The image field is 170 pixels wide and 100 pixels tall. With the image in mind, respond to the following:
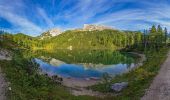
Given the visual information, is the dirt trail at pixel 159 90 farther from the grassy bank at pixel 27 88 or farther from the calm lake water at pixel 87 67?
the calm lake water at pixel 87 67

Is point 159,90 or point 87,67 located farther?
point 87,67

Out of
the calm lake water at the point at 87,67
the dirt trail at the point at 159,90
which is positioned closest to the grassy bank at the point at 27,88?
the dirt trail at the point at 159,90

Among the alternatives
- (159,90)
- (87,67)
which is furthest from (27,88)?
(87,67)

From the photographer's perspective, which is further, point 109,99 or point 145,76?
point 145,76

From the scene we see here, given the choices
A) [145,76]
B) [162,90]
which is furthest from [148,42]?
[162,90]

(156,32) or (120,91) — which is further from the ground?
(156,32)

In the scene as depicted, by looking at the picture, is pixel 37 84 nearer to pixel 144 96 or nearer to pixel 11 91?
pixel 11 91

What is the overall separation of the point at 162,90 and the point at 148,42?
15900 centimetres

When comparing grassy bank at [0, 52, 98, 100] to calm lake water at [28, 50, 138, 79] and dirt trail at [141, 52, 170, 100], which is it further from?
calm lake water at [28, 50, 138, 79]

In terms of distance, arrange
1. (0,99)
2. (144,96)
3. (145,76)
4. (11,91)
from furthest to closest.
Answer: (145,76) < (144,96) < (11,91) < (0,99)

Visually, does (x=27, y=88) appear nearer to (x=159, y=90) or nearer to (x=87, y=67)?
(x=159, y=90)

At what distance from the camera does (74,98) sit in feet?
143

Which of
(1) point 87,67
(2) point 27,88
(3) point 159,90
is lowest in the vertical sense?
(1) point 87,67

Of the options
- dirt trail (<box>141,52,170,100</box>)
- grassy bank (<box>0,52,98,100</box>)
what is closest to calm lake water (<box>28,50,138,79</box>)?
grassy bank (<box>0,52,98,100</box>)
